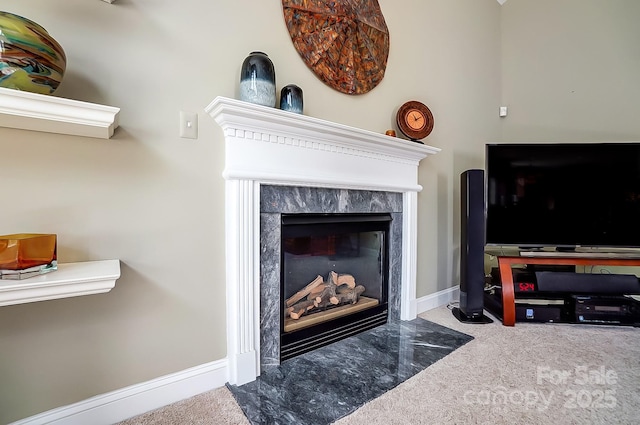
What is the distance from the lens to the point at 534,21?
3.04 metres

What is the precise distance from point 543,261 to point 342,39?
6.86 ft

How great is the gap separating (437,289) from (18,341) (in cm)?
259

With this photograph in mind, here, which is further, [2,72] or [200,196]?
[200,196]

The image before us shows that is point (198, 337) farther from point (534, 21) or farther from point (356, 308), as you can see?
point (534, 21)

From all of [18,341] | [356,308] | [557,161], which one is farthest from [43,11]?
[557,161]

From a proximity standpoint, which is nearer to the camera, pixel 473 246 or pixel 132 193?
pixel 132 193

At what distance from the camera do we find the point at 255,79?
139cm

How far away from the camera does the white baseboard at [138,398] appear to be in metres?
1.10

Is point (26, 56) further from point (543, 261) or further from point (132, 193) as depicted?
point (543, 261)

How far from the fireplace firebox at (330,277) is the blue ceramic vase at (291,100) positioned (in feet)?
1.83

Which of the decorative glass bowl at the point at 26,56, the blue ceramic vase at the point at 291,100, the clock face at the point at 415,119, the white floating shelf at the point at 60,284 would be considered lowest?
the white floating shelf at the point at 60,284

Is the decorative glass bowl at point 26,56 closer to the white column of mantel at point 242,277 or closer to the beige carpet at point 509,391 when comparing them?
the white column of mantel at point 242,277

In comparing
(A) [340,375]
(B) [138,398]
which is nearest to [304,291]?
(A) [340,375]

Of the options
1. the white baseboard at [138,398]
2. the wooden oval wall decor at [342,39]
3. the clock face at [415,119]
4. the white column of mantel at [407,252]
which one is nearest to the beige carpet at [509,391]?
the white baseboard at [138,398]
